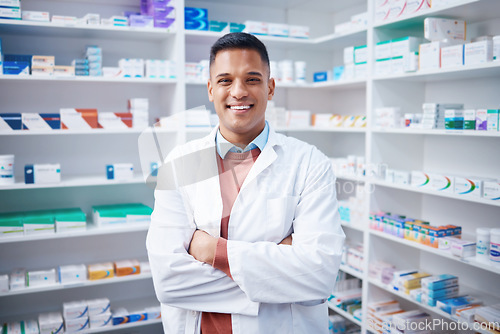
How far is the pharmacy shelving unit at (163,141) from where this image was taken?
294 centimetres

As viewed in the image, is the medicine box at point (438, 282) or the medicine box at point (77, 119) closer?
the medicine box at point (438, 282)

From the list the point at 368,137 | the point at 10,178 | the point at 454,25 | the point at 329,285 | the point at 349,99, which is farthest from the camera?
the point at 349,99

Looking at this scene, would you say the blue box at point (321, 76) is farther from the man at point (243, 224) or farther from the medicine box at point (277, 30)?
the man at point (243, 224)

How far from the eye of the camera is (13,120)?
297 centimetres

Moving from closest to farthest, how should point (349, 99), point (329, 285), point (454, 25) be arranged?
point (329, 285), point (454, 25), point (349, 99)

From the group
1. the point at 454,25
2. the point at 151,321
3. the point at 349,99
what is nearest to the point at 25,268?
the point at 151,321

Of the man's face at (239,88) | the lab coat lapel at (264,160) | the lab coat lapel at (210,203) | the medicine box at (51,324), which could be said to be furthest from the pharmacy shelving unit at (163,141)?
the lab coat lapel at (210,203)

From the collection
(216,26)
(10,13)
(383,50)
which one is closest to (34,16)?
(10,13)

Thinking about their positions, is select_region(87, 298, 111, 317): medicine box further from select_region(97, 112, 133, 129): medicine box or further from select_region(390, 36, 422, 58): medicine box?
select_region(390, 36, 422, 58): medicine box

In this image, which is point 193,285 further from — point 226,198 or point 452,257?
point 452,257

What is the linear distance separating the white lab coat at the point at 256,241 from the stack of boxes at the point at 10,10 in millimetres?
1865

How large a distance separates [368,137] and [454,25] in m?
0.91

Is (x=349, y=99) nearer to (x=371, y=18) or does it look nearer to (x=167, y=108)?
(x=371, y=18)

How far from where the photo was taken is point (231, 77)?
5.62ft
